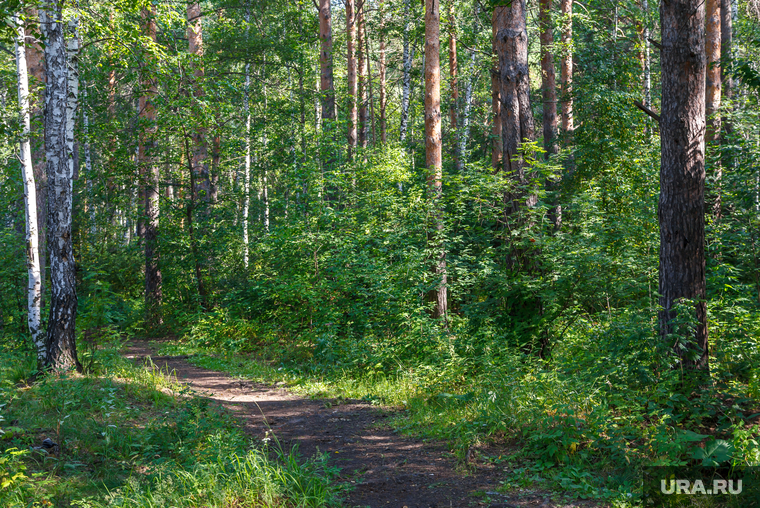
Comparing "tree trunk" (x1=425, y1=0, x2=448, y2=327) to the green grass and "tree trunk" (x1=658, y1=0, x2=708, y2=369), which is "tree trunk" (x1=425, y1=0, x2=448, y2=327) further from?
the green grass

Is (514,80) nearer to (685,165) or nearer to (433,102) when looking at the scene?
(433,102)

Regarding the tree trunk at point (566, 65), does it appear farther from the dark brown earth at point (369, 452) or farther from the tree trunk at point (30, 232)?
the tree trunk at point (30, 232)

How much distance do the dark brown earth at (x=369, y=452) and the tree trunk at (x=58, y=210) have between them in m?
2.13

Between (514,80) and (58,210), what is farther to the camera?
(514,80)

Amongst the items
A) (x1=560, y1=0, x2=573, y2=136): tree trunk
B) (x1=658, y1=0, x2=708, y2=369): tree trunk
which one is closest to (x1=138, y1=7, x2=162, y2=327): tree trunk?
→ (x1=560, y1=0, x2=573, y2=136): tree trunk

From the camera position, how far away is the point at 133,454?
525 cm

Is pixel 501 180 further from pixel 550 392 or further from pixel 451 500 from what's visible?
pixel 451 500

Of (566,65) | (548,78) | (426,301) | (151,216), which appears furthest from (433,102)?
(151,216)

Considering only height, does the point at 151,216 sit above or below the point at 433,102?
below

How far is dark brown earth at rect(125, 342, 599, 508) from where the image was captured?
448cm

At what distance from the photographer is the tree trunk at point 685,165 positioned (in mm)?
5344

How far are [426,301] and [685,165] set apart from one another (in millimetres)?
5430

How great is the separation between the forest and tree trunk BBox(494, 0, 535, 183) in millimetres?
39

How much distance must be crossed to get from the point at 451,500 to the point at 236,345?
29.0ft
